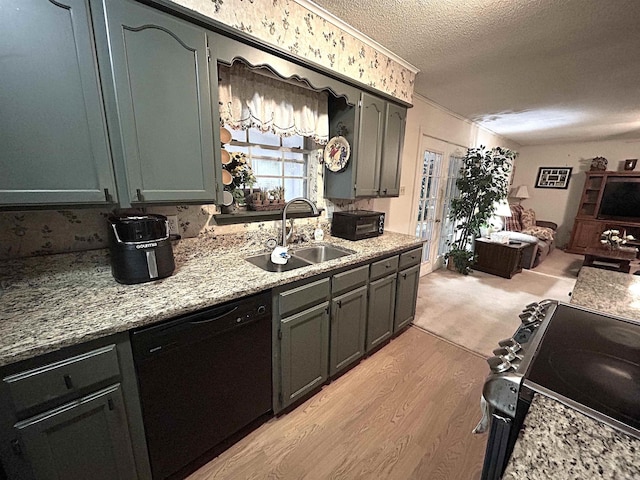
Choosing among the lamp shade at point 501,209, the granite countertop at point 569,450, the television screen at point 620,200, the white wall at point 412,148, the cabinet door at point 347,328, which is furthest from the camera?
the television screen at point 620,200

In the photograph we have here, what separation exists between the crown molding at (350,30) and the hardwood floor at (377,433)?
2.59 metres

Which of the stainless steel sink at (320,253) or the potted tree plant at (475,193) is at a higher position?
the potted tree plant at (475,193)

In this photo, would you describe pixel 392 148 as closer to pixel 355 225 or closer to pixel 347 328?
pixel 355 225

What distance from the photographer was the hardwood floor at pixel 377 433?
1375 mm

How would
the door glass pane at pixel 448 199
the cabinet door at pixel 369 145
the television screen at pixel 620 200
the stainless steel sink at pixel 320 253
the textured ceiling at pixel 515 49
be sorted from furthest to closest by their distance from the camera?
the television screen at pixel 620 200 < the door glass pane at pixel 448 199 < the cabinet door at pixel 369 145 < the stainless steel sink at pixel 320 253 < the textured ceiling at pixel 515 49

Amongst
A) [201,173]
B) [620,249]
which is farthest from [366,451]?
[620,249]

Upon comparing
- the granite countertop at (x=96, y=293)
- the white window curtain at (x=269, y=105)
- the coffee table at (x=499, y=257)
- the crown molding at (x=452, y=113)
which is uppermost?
the crown molding at (x=452, y=113)

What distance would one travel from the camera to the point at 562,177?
615 cm

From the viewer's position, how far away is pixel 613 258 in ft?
12.0

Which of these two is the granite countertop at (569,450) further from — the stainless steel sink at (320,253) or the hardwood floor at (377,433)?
the stainless steel sink at (320,253)

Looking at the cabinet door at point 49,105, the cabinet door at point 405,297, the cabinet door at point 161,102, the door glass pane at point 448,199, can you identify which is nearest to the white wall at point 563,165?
the door glass pane at point 448,199

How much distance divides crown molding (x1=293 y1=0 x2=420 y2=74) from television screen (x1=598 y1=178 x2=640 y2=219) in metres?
5.76

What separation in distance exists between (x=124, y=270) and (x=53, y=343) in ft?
1.35

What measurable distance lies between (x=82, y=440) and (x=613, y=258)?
5.66 m
